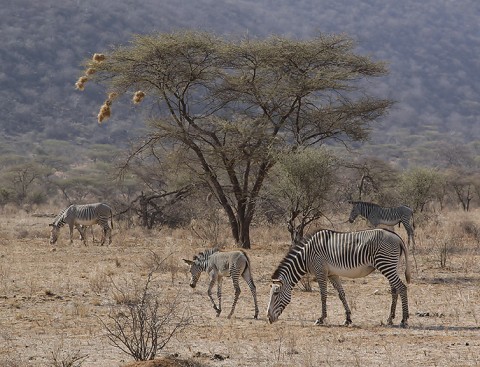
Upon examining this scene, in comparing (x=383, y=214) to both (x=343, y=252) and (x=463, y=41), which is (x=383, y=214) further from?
(x=463, y=41)

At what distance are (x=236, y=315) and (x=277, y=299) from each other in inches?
47.2

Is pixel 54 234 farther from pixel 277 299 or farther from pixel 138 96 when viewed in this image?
pixel 277 299

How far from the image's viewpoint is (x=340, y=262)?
1236cm

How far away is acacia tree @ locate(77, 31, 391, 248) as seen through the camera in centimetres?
2273

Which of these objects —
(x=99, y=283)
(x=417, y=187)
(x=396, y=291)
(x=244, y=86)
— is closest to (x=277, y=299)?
(x=396, y=291)

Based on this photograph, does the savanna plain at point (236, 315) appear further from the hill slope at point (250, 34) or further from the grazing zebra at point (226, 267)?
the hill slope at point (250, 34)

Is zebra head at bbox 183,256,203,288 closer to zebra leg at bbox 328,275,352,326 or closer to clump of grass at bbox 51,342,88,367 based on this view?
zebra leg at bbox 328,275,352,326

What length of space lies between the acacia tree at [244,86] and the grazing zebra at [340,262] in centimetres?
943

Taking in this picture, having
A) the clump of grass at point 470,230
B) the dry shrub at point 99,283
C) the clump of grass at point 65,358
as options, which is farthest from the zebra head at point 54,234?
the clump of grass at point 65,358

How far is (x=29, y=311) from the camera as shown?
12875 millimetres

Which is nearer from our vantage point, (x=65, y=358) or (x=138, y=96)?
(x=65, y=358)

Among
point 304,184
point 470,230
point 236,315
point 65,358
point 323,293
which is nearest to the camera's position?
point 65,358

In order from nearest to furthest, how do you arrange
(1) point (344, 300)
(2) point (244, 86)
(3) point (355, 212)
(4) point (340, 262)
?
(1) point (344, 300)
(4) point (340, 262)
(3) point (355, 212)
(2) point (244, 86)

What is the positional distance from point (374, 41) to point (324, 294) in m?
151
